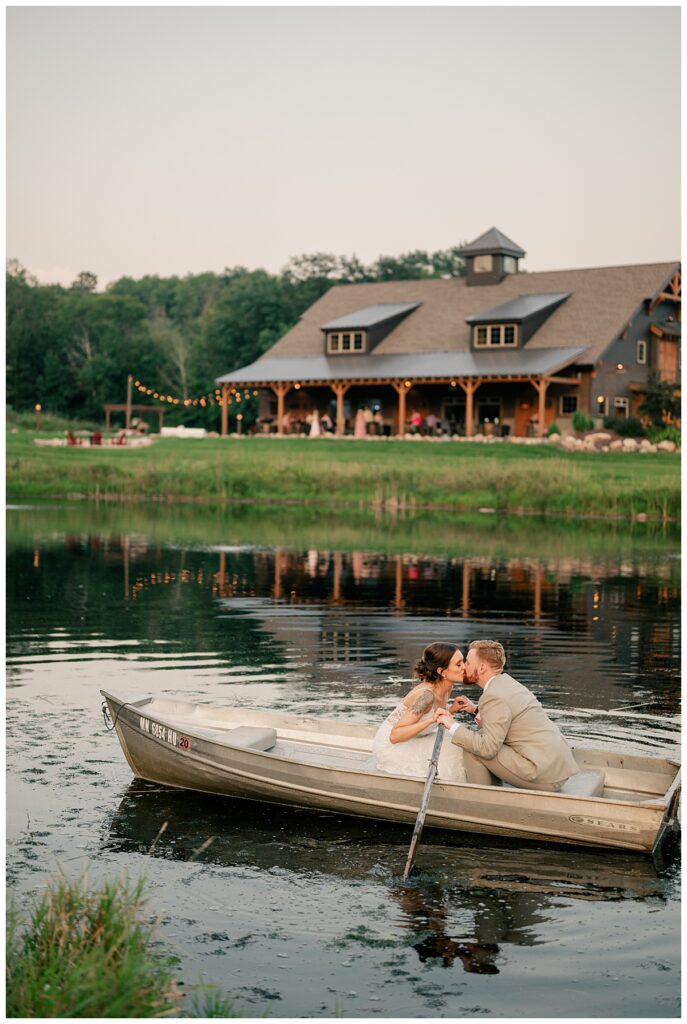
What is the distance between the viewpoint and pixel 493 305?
5812 cm

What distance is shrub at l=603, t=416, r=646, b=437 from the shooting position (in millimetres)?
49500

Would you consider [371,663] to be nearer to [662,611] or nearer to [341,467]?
[662,611]

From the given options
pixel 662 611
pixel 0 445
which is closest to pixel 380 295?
pixel 662 611

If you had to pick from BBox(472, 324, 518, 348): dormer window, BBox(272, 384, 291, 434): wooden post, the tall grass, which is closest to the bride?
the tall grass

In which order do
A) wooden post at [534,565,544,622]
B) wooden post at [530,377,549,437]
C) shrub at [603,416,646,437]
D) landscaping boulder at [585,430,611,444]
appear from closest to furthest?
wooden post at [534,565,544,622]
landscaping boulder at [585,430,611,444]
shrub at [603,416,646,437]
wooden post at [530,377,549,437]

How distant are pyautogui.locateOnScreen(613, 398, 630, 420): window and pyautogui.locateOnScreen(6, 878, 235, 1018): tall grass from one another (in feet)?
163

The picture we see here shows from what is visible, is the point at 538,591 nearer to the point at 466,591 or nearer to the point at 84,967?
the point at 466,591

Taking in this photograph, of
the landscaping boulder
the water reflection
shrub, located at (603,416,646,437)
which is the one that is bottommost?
the water reflection

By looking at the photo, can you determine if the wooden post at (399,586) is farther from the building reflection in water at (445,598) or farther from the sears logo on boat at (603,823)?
the sears logo on boat at (603,823)

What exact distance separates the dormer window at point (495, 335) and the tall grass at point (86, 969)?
5017 centimetres

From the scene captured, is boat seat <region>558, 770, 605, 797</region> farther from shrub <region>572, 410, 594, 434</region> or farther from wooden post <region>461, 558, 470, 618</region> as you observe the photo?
shrub <region>572, 410, 594, 434</region>

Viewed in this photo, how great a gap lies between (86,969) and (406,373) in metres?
49.9

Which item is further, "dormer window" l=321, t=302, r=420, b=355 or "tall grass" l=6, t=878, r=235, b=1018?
"dormer window" l=321, t=302, r=420, b=355

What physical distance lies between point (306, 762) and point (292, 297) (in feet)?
228
